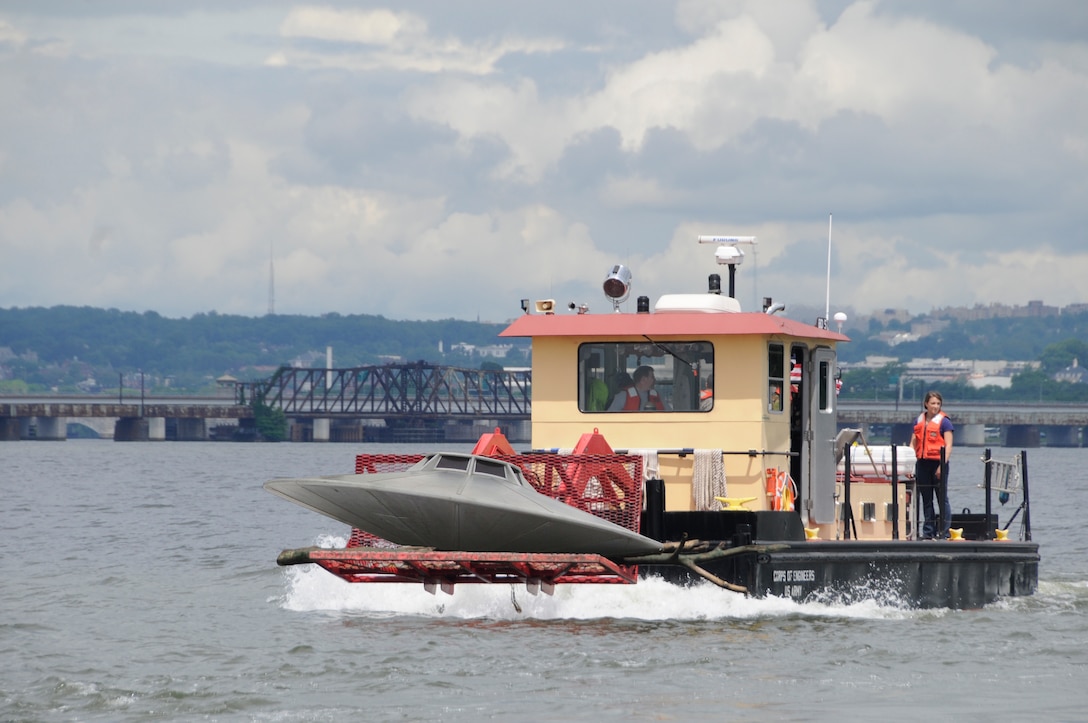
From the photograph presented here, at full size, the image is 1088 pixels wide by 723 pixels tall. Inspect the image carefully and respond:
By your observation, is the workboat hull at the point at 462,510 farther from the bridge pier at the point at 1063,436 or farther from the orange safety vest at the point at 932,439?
the bridge pier at the point at 1063,436

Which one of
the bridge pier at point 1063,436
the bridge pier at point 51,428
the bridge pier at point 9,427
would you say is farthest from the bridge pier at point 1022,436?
the bridge pier at point 9,427

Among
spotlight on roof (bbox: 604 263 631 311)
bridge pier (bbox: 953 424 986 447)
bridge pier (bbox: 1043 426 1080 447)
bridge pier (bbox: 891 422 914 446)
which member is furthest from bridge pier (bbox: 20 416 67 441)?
spotlight on roof (bbox: 604 263 631 311)

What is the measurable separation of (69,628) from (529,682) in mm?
6431

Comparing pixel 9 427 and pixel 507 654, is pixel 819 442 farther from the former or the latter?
pixel 9 427

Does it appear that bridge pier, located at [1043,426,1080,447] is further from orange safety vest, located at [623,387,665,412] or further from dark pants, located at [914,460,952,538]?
orange safety vest, located at [623,387,665,412]

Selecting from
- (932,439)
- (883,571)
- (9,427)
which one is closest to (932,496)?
(932,439)

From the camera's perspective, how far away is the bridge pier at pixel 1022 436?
560 feet

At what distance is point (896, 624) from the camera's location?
18.0 m

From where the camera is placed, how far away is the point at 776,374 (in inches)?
757

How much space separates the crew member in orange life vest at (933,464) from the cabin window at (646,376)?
9.53 feet

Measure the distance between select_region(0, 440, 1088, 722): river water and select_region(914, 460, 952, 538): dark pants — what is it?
1.16 metres

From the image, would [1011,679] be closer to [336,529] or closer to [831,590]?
[831,590]

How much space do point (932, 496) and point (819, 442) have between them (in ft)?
5.07

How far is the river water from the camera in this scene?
13508 millimetres
